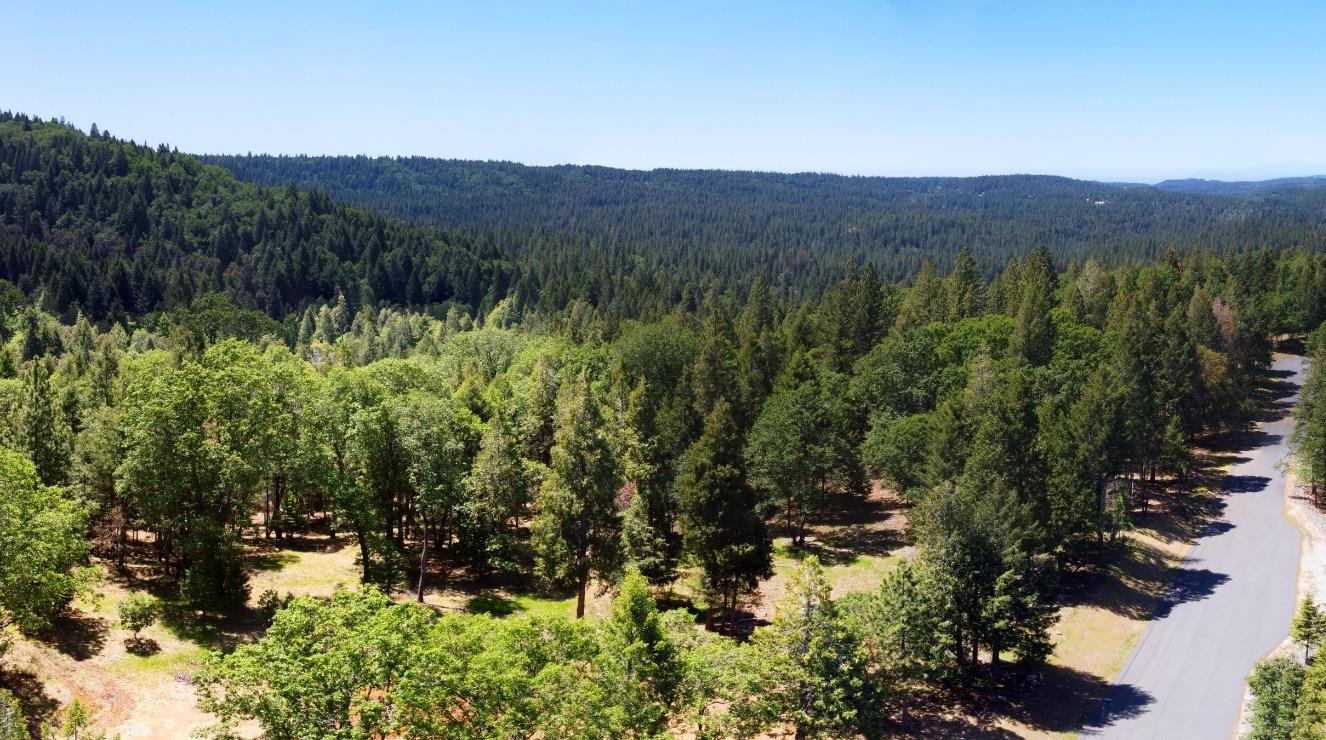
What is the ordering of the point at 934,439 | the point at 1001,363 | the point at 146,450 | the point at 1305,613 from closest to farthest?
1. the point at 146,450
2. the point at 1305,613
3. the point at 934,439
4. the point at 1001,363

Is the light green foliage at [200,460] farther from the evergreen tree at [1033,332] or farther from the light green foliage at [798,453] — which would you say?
the evergreen tree at [1033,332]

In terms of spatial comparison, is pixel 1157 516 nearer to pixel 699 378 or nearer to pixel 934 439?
pixel 934 439

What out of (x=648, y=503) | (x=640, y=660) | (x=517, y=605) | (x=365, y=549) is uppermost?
(x=640, y=660)

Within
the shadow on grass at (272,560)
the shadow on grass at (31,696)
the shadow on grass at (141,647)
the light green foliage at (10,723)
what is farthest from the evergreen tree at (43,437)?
the light green foliage at (10,723)

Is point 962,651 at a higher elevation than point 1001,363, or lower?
lower

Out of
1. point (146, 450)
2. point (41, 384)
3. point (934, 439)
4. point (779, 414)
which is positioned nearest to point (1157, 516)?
point (934, 439)

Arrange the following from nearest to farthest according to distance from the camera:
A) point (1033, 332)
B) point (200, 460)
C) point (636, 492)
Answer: point (200, 460) → point (636, 492) → point (1033, 332)

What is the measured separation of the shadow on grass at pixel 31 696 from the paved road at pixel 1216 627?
4215 cm

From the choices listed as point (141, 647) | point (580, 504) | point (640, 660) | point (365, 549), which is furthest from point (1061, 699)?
point (141, 647)

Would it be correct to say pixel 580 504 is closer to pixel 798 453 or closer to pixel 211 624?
pixel 211 624

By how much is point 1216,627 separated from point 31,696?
189 ft

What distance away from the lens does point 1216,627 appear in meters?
47.9

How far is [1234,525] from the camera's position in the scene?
62.9 m

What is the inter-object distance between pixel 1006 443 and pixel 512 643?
33.3 m
